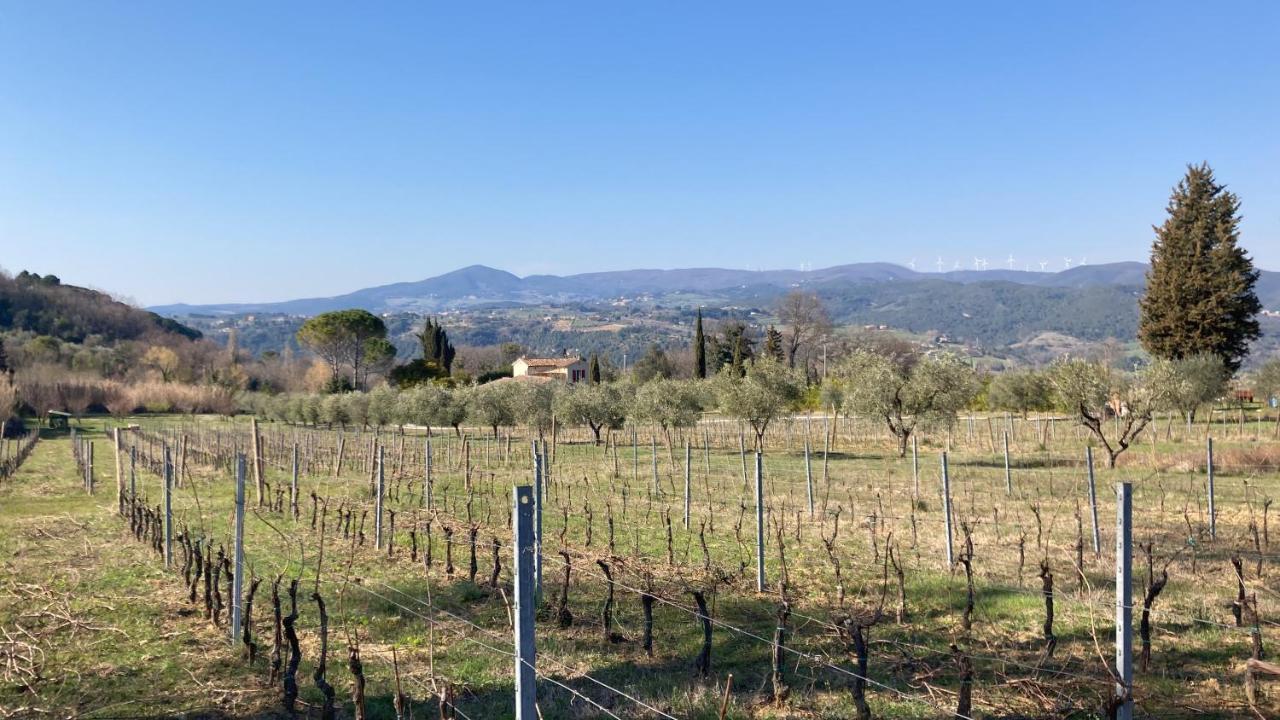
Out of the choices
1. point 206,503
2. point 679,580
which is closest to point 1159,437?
point 679,580

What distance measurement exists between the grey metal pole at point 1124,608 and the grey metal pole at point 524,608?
9.91ft

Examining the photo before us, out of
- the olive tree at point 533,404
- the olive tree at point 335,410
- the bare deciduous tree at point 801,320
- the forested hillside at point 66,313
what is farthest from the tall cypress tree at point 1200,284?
the forested hillside at point 66,313

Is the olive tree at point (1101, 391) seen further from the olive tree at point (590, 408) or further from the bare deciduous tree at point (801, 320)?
the bare deciduous tree at point (801, 320)

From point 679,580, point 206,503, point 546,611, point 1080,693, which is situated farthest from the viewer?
point 206,503

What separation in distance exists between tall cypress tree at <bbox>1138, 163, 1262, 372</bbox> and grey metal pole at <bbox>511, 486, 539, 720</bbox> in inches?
1828

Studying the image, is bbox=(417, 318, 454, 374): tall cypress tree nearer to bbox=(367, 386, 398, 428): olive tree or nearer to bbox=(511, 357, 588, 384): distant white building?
bbox=(511, 357, 588, 384): distant white building

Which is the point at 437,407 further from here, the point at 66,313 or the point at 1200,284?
the point at 66,313

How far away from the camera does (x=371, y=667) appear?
715 centimetres

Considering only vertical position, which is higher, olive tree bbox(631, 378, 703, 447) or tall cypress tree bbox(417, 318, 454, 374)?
tall cypress tree bbox(417, 318, 454, 374)

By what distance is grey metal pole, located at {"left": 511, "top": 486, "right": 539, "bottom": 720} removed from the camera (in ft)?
12.9

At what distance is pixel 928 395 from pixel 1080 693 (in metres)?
24.1

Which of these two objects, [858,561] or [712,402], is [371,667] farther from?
[712,402]

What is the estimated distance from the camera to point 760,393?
31.8 metres

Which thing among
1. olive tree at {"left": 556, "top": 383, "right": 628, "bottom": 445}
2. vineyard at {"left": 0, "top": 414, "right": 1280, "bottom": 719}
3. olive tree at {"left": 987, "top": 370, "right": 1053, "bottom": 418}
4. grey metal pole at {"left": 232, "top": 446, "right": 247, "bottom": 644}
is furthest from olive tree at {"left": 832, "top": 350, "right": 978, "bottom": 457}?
grey metal pole at {"left": 232, "top": 446, "right": 247, "bottom": 644}
